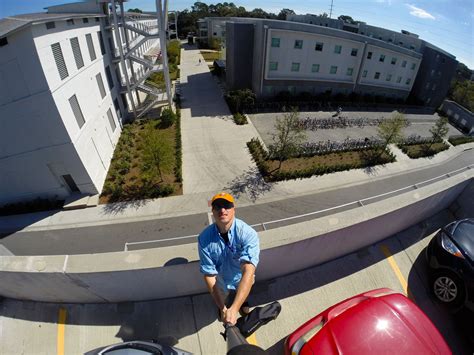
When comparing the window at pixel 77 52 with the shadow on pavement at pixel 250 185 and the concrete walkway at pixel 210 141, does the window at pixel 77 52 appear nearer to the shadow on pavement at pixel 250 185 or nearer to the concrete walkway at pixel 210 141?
the concrete walkway at pixel 210 141

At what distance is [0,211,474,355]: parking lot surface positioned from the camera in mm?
4160

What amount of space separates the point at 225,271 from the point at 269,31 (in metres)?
26.2

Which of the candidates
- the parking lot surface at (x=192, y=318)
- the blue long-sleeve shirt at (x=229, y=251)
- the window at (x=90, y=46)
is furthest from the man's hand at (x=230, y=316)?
the window at (x=90, y=46)

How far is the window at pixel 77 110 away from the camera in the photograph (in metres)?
12.9

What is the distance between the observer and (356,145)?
1992 cm

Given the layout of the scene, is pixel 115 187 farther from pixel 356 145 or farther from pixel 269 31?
pixel 269 31

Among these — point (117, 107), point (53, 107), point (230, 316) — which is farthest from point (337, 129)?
point (230, 316)

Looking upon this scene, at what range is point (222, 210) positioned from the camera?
10.1 feet

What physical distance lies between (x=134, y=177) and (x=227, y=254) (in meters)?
13.7

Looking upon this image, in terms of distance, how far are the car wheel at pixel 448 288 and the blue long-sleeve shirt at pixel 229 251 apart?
14.5ft

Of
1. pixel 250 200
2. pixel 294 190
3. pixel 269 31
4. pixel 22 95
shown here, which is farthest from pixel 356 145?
pixel 22 95

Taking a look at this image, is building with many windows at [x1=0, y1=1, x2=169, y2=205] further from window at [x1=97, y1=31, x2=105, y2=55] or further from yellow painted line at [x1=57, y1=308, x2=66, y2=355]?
yellow painted line at [x1=57, y1=308, x2=66, y2=355]

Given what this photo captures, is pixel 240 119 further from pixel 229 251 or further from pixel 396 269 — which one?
pixel 229 251

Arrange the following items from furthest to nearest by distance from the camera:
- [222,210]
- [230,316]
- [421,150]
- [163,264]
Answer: [421,150], [163,264], [222,210], [230,316]
